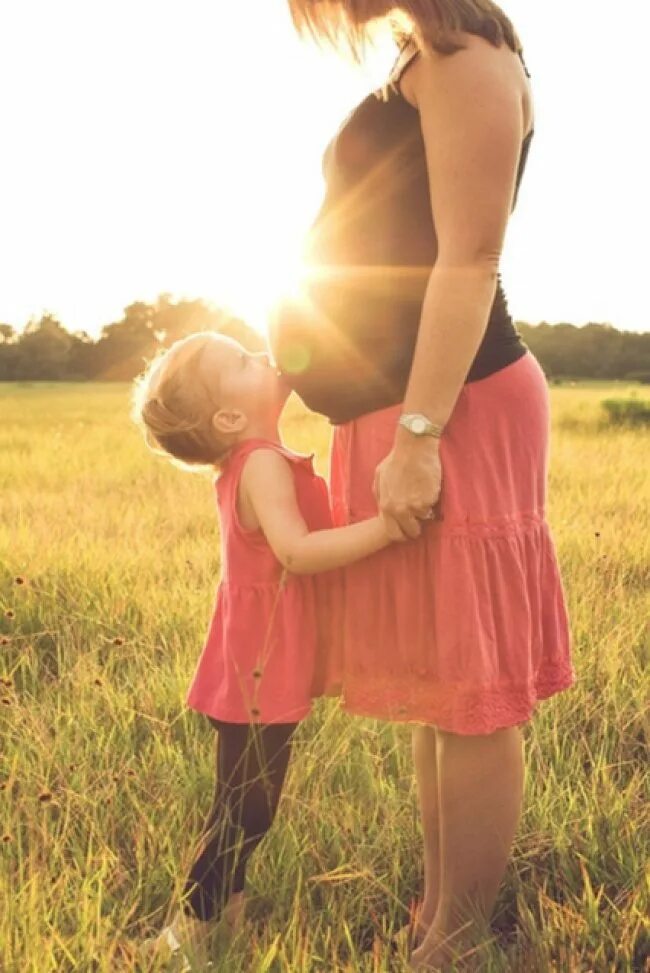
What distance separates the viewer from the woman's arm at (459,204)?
156 centimetres

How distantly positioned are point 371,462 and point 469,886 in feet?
2.54

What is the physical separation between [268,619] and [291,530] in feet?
0.65

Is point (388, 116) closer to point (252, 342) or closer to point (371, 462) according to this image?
point (371, 462)

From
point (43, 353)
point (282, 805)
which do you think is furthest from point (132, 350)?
point (282, 805)

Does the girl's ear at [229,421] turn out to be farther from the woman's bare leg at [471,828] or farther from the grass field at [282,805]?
the grass field at [282,805]

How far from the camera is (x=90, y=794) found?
7.86 feet

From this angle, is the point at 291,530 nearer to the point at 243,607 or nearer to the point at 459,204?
the point at 243,607

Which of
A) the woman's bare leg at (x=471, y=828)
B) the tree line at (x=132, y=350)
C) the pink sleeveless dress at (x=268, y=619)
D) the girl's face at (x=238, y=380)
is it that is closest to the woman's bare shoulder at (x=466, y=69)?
the girl's face at (x=238, y=380)

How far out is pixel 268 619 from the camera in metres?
1.91

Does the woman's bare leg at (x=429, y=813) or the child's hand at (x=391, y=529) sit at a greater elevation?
the child's hand at (x=391, y=529)

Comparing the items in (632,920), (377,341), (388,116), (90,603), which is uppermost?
(388,116)

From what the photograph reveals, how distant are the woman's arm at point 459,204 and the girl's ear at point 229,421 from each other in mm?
352

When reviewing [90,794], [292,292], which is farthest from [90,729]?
[292,292]

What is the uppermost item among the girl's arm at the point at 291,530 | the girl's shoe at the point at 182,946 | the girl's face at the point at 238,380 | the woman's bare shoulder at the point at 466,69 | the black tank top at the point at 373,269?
the woman's bare shoulder at the point at 466,69
